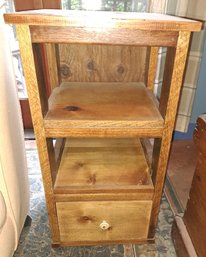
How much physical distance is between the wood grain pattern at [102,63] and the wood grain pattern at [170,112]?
38 cm

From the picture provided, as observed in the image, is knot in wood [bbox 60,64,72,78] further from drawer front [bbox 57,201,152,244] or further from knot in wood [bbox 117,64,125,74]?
drawer front [bbox 57,201,152,244]

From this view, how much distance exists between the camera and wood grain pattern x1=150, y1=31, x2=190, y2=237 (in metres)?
0.59

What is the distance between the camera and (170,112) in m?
0.67

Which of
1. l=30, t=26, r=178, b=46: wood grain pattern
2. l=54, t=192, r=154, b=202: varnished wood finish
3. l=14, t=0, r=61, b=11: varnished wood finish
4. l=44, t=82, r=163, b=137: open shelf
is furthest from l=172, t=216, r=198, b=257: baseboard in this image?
l=14, t=0, r=61, b=11: varnished wood finish

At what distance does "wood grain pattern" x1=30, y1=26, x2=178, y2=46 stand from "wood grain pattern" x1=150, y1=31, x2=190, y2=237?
0.08ft

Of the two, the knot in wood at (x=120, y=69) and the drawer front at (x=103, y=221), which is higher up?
the knot in wood at (x=120, y=69)

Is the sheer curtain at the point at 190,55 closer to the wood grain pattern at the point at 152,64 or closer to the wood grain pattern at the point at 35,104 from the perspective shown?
the wood grain pattern at the point at 152,64

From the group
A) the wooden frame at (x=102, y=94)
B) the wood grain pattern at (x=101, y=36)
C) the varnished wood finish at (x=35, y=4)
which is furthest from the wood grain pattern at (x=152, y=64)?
the varnished wood finish at (x=35, y=4)

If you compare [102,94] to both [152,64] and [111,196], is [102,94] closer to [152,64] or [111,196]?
[152,64]

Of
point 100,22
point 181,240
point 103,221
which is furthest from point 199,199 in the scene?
point 100,22

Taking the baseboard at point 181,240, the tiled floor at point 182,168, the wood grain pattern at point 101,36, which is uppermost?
the wood grain pattern at point 101,36

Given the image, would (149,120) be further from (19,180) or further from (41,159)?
(19,180)

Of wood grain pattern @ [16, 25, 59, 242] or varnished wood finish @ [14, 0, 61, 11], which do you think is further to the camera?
varnished wood finish @ [14, 0, 61, 11]

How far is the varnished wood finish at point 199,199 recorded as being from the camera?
699mm
